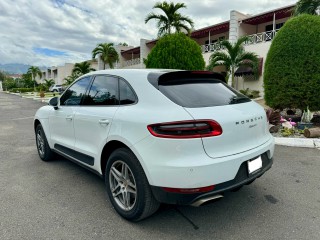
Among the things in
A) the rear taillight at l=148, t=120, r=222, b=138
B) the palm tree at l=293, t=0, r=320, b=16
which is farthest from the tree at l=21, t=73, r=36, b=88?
the rear taillight at l=148, t=120, r=222, b=138

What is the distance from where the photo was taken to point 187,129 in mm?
2227

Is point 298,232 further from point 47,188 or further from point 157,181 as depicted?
point 47,188

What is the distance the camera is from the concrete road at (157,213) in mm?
2533

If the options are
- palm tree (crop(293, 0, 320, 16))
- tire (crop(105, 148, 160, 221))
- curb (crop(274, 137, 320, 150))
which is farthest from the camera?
palm tree (crop(293, 0, 320, 16))

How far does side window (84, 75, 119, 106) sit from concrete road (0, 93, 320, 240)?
1.27 metres

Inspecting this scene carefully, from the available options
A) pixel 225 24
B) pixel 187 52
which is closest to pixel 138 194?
pixel 187 52

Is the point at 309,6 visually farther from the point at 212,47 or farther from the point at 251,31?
the point at 212,47

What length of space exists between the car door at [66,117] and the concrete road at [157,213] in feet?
1.95

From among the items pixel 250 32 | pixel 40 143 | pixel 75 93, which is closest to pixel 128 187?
pixel 75 93

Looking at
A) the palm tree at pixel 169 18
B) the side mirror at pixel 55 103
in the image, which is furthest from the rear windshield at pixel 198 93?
the palm tree at pixel 169 18

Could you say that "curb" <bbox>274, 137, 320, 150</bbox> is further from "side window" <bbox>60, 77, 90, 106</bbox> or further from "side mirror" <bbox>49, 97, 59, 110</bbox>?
"side mirror" <bbox>49, 97, 59, 110</bbox>

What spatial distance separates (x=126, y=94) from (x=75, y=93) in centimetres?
136

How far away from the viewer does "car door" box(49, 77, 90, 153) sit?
365 cm

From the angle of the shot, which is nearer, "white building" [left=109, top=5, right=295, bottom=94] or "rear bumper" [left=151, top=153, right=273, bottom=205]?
"rear bumper" [left=151, top=153, right=273, bottom=205]
